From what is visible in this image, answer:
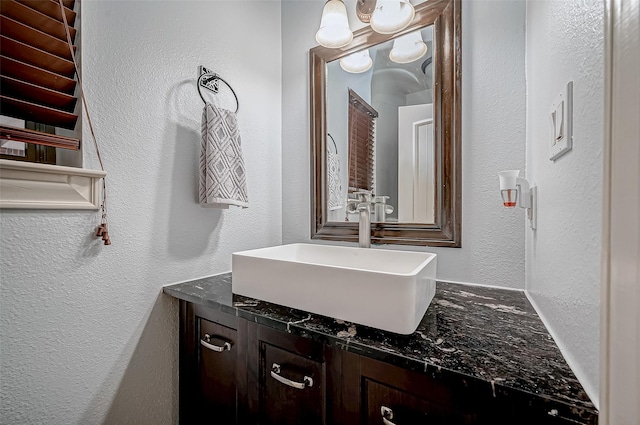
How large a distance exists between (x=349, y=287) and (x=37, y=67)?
1056mm

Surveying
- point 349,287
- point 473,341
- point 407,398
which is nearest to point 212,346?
point 349,287

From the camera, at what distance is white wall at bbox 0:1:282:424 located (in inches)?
32.1

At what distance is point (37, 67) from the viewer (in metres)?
0.83

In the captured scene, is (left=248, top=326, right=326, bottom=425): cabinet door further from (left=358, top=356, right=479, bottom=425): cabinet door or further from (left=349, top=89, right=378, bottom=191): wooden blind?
(left=349, top=89, right=378, bottom=191): wooden blind

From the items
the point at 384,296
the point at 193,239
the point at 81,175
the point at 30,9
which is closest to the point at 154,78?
the point at 30,9

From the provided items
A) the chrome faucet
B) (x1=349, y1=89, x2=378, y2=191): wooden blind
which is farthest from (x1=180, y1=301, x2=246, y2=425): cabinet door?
(x1=349, y1=89, x2=378, y2=191): wooden blind

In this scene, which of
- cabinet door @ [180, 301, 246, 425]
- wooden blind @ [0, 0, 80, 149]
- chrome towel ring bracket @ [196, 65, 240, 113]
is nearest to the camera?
wooden blind @ [0, 0, 80, 149]

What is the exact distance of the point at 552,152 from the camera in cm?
66

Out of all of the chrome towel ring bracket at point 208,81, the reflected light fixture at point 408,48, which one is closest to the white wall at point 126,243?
the chrome towel ring bracket at point 208,81

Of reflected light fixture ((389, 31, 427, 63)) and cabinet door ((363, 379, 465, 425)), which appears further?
reflected light fixture ((389, 31, 427, 63))

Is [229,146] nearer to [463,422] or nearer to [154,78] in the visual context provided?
[154,78]

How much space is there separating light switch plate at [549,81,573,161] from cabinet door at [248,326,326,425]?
687mm

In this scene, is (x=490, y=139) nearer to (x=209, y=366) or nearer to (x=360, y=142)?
(x=360, y=142)

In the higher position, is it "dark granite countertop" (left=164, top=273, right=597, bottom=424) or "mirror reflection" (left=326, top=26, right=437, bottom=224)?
"mirror reflection" (left=326, top=26, right=437, bottom=224)
